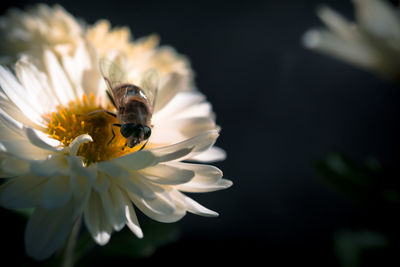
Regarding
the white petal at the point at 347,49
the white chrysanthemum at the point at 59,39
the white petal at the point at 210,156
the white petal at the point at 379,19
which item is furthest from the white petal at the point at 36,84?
the white petal at the point at 379,19

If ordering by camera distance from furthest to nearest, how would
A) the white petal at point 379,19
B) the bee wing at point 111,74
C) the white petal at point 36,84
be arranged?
the white petal at point 379,19 → the bee wing at point 111,74 → the white petal at point 36,84

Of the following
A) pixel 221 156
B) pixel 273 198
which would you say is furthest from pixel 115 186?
pixel 273 198

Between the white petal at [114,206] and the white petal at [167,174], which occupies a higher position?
the white petal at [167,174]

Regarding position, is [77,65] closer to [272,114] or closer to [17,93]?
[17,93]

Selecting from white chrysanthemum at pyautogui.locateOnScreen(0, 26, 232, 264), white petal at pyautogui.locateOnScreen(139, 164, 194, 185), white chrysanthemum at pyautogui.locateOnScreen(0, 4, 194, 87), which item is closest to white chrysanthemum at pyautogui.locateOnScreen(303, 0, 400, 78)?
white chrysanthemum at pyautogui.locateOnScreen(0, 4, 194, 87)

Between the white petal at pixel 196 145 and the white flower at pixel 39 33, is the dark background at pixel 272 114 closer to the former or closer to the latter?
the white flower at pixel 39 33

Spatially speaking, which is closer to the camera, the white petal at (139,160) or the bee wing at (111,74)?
the white petal at (139,160)

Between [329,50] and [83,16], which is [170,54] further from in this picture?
[83,16]

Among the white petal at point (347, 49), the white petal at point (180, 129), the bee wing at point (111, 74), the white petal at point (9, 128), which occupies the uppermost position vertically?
the white petal at point (347, 49)
